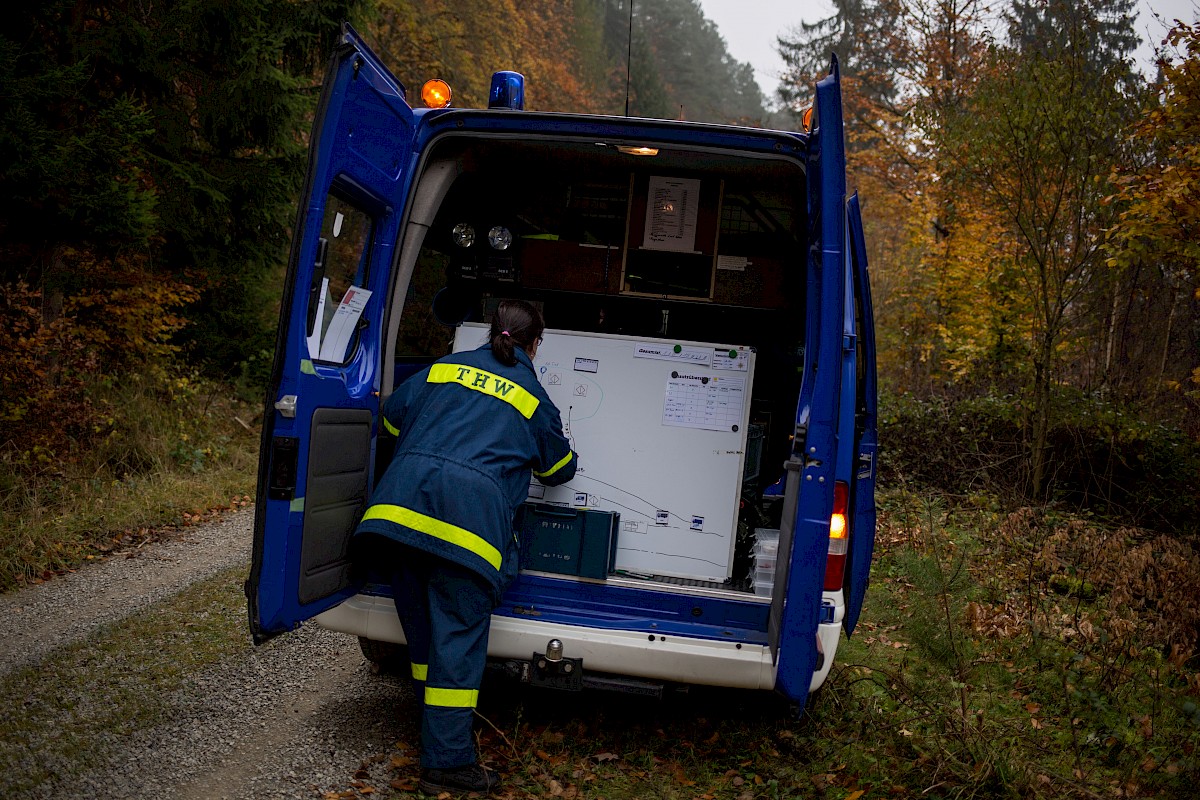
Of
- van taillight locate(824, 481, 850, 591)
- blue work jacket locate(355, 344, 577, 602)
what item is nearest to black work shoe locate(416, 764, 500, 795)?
blue work jacket locate(355, 344, 577, 602)

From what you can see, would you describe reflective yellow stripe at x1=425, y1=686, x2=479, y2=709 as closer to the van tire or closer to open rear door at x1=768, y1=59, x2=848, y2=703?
the van tire

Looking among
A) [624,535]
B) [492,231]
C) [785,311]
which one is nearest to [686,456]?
[624,535]

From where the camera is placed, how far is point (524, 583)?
3576mm

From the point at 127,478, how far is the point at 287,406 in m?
5.20

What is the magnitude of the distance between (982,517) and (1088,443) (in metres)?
1.70

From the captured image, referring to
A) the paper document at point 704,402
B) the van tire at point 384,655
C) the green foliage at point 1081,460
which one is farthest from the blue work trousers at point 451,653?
the green foliage at point 1081,460

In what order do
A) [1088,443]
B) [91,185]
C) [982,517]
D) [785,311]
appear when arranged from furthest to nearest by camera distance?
[1088,443]
[982,517]
[91,185]
[785,311]

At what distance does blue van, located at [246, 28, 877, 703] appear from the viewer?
9.69 ft

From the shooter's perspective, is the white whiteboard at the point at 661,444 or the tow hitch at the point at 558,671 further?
the white whiteboard at the point at 661,444

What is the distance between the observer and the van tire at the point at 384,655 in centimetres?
387

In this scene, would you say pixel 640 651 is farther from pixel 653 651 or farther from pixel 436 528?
pixel 436 528

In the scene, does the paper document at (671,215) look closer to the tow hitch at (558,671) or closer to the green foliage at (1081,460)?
the tow hitch at (558,671)

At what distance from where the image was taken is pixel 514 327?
11.5ft

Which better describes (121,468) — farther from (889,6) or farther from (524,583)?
(889,6)
